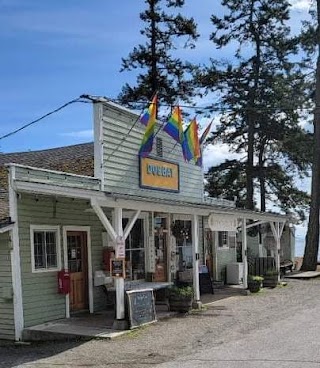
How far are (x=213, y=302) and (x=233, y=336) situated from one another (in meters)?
5.60

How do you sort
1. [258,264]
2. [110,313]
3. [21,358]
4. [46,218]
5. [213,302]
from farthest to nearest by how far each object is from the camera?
[258,264]
[213,302]
[110,313]
[46,218]
[21,358]

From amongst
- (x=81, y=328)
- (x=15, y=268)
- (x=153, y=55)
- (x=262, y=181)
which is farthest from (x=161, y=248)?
(x=262, y=181)

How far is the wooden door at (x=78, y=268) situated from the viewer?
575 inches

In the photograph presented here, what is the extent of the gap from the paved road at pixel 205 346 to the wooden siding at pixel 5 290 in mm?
796

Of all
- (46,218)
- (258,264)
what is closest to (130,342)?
(46,218)

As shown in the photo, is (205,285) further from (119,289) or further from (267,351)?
(267,351)

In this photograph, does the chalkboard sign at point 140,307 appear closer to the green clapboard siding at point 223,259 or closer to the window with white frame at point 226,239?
the green clapboard siding at point 223,259

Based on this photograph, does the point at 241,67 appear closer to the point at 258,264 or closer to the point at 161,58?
the point at 161,58

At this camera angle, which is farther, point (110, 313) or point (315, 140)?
point (315, 140)

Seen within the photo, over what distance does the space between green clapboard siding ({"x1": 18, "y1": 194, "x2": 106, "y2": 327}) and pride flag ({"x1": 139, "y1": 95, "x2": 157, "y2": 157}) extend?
2461 millimetres

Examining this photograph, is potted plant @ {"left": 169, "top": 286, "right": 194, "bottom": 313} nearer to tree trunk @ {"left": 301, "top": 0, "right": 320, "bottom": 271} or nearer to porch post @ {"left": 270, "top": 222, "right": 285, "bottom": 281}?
porch post @ {"left": 270, "top": 222, "right": 285, "bottom": 281}

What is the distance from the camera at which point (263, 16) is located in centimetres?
3391

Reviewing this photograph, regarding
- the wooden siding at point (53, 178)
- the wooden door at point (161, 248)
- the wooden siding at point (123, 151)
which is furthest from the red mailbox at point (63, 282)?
the wooden door at point (161, 248)

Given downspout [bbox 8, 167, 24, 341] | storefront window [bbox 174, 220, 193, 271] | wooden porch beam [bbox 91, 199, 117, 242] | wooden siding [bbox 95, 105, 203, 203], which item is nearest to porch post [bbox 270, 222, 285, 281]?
storefront window [bbox 174, 220, 193, 271]
